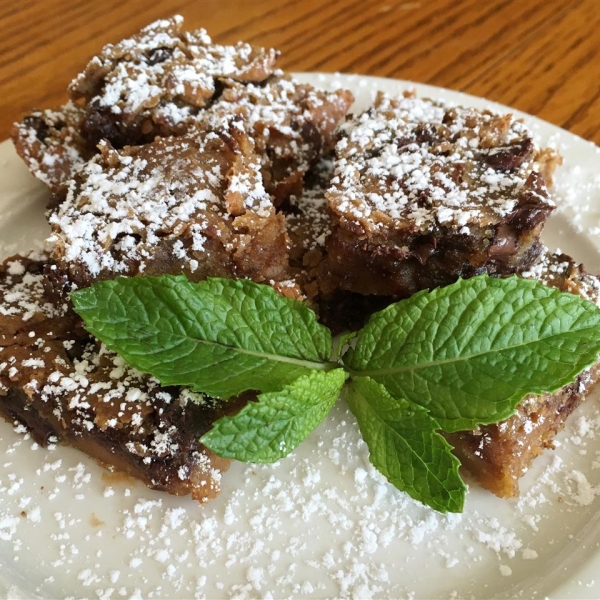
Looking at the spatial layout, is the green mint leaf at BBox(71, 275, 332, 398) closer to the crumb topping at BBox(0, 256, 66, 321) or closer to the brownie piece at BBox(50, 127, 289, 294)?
the brownie piece at BBox(50, 127, 289, 294)

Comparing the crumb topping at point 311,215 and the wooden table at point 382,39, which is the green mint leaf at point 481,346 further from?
the wooden table at point 382,39


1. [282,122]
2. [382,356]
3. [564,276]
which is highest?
[282,122]

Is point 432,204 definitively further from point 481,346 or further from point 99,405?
point 99,405

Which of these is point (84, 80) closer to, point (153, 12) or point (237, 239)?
point (237, 239)

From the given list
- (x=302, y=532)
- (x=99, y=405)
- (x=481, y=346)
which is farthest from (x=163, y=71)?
(x=302, y=532)

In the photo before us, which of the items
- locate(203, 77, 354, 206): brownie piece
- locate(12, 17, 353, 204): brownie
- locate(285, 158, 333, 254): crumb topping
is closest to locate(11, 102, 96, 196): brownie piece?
locate(12, 17, 353, 204): brownie

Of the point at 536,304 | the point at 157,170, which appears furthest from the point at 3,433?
the point at 536,304

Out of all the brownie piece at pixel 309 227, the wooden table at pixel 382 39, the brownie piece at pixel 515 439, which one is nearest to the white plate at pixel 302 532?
the brownie piece at pixel 515 439
